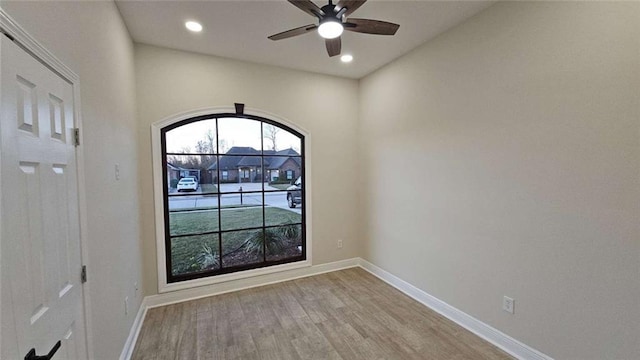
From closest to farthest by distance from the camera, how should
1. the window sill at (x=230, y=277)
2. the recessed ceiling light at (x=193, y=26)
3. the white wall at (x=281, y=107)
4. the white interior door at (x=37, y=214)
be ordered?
the white interior door at (x=37, y=214), the recessed ceiling light at (x=193, y=26), the white wall at (x=281, y=107), the window sill at (x=230, y=277)

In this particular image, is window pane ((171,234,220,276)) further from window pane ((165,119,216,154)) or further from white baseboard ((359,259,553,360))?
white baseboard ((359,259,553,360))

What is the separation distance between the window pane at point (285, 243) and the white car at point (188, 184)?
1144mm

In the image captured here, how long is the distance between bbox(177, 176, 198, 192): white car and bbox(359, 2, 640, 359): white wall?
2730 millimetres

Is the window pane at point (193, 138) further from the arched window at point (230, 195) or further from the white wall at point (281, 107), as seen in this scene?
the white wall at point (281, 107)

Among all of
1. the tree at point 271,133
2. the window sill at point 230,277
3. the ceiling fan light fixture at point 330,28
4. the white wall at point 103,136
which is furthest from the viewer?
the tree at point 271,133

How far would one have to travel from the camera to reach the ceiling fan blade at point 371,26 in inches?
80.4

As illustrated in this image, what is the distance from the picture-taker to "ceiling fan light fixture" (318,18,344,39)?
197cm

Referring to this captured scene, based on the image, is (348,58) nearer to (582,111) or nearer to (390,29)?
(390,29)

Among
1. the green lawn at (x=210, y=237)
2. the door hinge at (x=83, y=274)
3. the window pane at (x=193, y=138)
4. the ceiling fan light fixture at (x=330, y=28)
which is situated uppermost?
the ceiling fan light fixture at (x=330, y=28)

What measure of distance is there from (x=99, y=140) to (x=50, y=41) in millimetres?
754

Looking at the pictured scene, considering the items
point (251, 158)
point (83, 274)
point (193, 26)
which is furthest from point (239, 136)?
point (83, 274)

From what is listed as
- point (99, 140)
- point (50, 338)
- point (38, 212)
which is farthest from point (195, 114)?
point (50, 338)

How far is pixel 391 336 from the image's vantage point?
98.5 inches

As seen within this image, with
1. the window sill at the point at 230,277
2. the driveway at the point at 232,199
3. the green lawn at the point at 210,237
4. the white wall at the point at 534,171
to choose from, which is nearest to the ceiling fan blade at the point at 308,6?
the white wall at the point at 534,171
